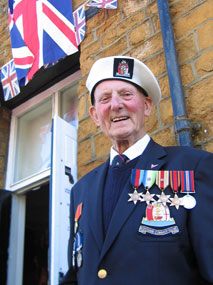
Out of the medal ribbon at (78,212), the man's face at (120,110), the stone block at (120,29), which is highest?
the stone block at (120,29)

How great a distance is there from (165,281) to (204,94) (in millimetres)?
1320

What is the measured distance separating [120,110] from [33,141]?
9.23 ft

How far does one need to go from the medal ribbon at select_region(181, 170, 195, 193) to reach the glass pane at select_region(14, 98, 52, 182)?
272 cm

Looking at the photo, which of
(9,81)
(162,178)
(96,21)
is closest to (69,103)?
(9,81)

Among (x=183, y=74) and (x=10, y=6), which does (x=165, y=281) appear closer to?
(x=183, y=74)

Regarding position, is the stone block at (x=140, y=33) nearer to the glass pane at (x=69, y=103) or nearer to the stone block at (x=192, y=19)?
the stone block at (x=192, y=19)

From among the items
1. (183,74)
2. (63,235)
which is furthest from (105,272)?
(183,74)

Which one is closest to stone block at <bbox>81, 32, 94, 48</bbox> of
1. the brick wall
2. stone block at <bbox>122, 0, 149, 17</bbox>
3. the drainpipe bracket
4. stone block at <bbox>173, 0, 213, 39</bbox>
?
the brick wall

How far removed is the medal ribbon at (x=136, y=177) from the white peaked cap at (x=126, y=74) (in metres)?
0.52

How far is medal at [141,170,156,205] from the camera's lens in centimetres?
166

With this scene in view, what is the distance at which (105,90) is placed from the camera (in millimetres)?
2006

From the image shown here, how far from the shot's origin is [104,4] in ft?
10.3

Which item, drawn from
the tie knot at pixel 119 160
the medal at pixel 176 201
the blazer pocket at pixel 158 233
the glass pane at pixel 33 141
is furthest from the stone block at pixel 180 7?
the glass pane at pixel 33 141

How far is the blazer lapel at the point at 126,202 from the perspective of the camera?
1.58 metres
